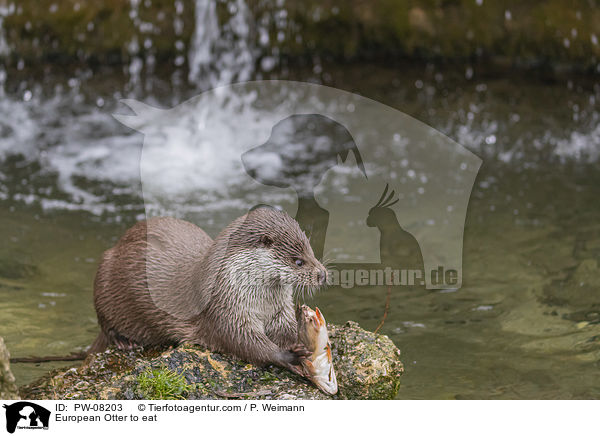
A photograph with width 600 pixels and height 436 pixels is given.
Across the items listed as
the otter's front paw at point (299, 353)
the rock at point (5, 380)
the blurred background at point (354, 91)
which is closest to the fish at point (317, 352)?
the otter's front paw at point (299, 353)

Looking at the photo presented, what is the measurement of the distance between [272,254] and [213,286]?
274 mm

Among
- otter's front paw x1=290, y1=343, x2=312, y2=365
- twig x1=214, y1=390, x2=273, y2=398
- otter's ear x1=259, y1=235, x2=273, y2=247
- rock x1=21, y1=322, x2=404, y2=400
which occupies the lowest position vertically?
twig x1=214, y1=390, x2=273, y2=398

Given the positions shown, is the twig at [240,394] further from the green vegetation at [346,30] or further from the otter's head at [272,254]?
the green vegetation at [346,30]

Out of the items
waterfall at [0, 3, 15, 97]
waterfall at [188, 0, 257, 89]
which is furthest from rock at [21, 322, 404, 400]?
waterfall at [0, 3, 15, 97]

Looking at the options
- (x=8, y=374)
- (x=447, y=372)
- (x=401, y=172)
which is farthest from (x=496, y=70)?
(x=8, y=374)

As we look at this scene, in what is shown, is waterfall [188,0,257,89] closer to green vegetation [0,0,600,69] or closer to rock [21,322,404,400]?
green vegetation [0,0,600,69]

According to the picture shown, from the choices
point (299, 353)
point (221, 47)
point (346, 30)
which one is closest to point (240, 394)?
point (299, 353)

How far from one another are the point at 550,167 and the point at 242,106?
3.09 m

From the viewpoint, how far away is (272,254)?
2.92m

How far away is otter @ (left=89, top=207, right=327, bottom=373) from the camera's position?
2.94 m

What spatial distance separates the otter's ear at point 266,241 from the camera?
2930 millimetres

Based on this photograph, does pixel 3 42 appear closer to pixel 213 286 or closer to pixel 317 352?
pixel 213 286

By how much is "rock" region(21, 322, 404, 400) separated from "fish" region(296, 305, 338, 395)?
0.15ft
